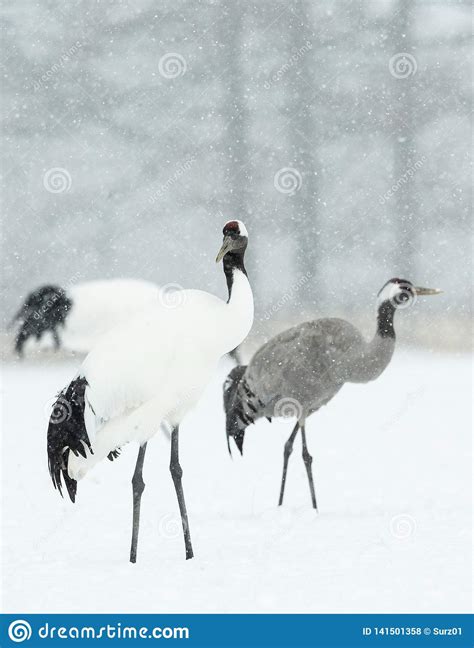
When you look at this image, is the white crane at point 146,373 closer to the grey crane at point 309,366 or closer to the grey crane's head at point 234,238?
the grey crane's head at point 234,238

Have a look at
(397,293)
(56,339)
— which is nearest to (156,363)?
(397,293)

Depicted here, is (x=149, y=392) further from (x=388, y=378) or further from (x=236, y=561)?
(x=388, y=378)

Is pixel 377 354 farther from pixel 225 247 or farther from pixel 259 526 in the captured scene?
pixel 225 247

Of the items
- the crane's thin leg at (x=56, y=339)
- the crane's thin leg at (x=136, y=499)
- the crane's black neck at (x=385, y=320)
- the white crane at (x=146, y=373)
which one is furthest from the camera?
the crane's thin leg at (x=56, y=339)

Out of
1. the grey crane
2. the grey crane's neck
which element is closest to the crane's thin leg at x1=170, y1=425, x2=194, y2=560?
the grey crane

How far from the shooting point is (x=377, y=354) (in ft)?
20.5

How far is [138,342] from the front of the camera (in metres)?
4.56

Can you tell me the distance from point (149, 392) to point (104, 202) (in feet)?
41.4

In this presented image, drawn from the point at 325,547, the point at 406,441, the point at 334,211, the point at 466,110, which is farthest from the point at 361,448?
the point at 466,110

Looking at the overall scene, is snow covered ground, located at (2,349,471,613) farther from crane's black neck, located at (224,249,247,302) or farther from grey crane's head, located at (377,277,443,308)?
crane's black neck, located at (224,249,247,302)

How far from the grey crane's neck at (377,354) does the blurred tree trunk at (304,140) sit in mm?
9702

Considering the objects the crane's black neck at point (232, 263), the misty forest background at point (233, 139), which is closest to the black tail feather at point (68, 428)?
the crane's black neck at point (232, 263)

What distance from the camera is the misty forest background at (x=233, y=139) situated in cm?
1608

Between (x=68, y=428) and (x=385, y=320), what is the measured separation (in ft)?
8.71
